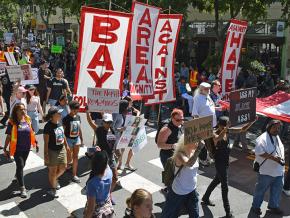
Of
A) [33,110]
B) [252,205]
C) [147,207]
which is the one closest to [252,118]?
[252,205]

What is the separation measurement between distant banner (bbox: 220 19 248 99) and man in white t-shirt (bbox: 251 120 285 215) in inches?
113

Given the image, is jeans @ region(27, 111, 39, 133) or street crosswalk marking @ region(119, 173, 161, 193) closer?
street crosswalk marking @ region(119, 173, 161, 193)

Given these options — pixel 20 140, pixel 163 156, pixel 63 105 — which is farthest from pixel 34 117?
pixel 163 156

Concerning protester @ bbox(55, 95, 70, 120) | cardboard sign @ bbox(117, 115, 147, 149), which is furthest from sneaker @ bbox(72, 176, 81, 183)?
protester @ bbox(55, 95, 70, 120)

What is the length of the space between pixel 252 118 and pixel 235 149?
13.5 ft

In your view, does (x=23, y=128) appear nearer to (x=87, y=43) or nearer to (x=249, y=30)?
(x=87, y=43)

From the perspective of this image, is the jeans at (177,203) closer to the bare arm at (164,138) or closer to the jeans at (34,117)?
the bare arm at (164,138)

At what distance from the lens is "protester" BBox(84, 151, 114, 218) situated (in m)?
4.82

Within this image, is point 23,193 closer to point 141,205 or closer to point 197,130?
point 197,130

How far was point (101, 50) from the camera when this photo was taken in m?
7.21

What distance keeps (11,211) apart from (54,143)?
4.15ft

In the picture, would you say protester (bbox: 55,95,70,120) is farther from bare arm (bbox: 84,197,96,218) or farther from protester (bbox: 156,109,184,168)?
bare arm (bbox: 84,197,96,218)

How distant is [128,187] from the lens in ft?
26.3

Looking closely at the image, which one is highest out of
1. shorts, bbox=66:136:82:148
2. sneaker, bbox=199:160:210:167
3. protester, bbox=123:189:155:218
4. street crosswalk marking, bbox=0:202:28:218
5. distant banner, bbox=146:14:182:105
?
distant banner, bbox=146:14:182:105
